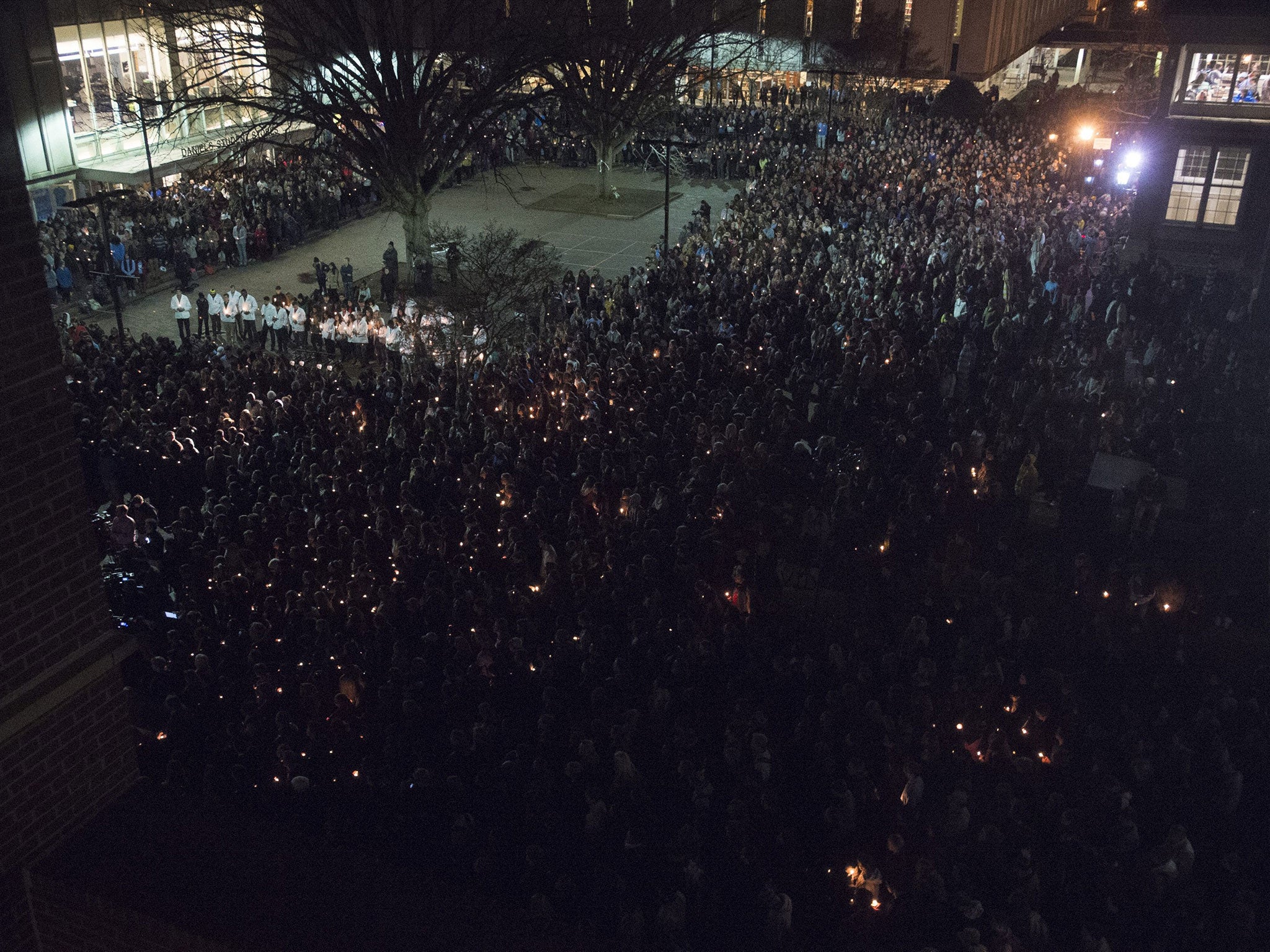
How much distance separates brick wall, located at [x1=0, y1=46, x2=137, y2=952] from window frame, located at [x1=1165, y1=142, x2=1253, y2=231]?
86.5 ft

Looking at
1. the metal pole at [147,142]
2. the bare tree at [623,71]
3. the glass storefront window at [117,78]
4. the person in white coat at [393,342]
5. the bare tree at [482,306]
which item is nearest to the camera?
the bare tree at [482,306]

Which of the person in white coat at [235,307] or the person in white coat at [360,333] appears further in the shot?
the person in white coat at [235,307]

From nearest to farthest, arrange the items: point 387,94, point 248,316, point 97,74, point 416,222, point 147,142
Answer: point 248,316 → point 147,142 → point 416,222 → point 387,94 → point 97,74

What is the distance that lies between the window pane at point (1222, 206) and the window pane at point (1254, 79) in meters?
1.98

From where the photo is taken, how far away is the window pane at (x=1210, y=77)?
24.6 m

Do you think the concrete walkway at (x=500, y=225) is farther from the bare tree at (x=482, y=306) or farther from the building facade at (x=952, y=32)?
the building facade at (x=952, y=32)

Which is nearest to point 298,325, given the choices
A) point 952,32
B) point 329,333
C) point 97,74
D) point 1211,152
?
point 329,333

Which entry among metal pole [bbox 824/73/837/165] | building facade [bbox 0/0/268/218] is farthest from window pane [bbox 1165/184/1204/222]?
building facade [bbox 0/0/268/218]

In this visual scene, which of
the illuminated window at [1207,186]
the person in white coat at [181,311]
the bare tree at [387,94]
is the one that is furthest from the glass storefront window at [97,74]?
the illuminated window at [1207,186]

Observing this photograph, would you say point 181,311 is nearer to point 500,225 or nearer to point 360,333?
point 360,333

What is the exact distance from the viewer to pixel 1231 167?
2508 centimetres

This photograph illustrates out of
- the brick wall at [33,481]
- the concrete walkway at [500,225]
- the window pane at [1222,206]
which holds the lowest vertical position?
the concrete walkway at [500,225]

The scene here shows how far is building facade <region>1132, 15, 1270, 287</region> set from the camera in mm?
24281

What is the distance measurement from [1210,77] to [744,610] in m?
21.3
